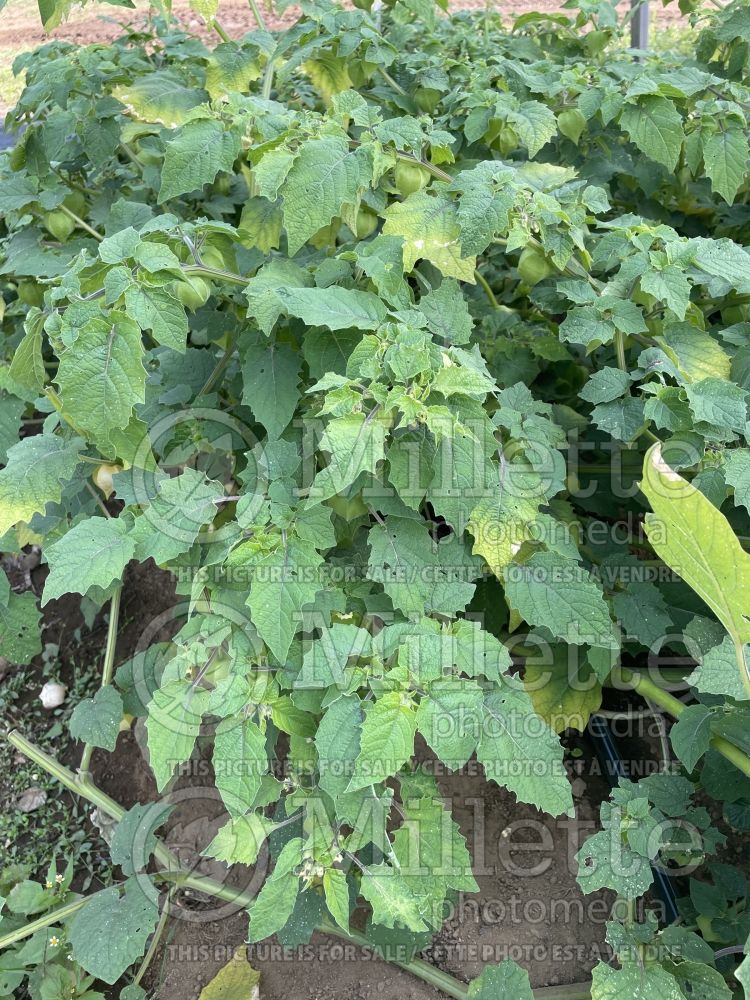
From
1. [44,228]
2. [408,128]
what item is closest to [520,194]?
[408,128]

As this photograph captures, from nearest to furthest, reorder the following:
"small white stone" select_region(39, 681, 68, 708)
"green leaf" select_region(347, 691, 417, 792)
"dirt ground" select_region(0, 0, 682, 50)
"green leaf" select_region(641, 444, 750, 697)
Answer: "green leaf" select_region(641, 444, 750, 697) < "green leaf" select_region(347, 691, 417, 792) < "small white stone" select_region(39, 681, 68, 708) < "dirt ground" select_region(0, 0, 682, 50)

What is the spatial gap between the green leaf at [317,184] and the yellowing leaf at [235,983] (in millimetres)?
1509

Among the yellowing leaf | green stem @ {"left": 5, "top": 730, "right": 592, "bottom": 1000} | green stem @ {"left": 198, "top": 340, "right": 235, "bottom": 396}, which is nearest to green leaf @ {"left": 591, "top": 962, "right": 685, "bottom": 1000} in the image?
green stem @ {"left": 5, "top": 730, "right": 592, "bottom": 1000}

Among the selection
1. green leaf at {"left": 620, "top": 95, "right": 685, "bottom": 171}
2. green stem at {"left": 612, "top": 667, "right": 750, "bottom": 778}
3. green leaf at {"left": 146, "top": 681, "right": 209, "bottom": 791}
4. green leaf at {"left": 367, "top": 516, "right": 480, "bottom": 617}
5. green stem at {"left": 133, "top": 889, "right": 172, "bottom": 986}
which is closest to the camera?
green leaf at {"left": 146, "top": 681, "right": 209, "bottom": 791}

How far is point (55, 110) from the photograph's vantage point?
195 centimetres

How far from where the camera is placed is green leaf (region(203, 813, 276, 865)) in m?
1.24

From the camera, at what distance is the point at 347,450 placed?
1.09 meters

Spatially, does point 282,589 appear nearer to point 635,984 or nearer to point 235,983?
point 635,984

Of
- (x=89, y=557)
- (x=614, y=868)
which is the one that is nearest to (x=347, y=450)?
(x=89, y=557)

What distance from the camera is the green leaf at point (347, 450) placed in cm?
107

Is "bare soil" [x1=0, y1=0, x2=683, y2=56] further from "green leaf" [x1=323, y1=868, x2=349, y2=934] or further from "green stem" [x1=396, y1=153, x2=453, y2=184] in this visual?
"green leaf" [x1=323, y1=868, x2=349, y2=934]

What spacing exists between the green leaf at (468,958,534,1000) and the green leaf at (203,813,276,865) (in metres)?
0.46

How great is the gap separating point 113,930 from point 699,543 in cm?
151

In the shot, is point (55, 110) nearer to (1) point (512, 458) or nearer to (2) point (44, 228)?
(2) point (44, 228)
